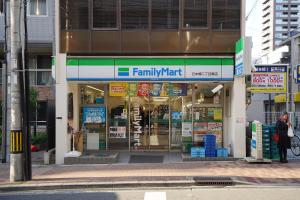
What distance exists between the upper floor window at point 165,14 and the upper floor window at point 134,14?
315mm

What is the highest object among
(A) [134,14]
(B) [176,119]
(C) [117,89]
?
(A) [134,14]

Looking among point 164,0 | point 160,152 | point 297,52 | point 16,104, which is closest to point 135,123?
point 160,152

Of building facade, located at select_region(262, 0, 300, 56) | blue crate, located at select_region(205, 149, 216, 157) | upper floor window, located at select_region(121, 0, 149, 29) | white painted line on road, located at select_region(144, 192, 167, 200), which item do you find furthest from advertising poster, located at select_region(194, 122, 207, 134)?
building facade, located at select_region(262, 0, 300, 56)

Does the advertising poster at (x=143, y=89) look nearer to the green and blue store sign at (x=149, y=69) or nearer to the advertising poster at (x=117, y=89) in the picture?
the advertising poster at (x=117, y=89)

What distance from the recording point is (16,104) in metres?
12.1

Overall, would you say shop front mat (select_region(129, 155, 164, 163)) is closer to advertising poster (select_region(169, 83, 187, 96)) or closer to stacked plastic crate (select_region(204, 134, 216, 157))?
stacked plastic crate (select_region(204, 134, 216, 157))

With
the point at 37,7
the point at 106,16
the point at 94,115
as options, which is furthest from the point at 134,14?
the point at 37,7

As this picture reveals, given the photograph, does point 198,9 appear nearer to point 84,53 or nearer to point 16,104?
point 84,53

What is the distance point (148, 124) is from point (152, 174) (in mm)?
5566

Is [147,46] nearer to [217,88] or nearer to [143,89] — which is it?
[143,89]

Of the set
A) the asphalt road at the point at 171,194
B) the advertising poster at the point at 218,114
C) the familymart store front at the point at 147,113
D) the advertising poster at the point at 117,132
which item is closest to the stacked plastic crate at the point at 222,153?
the familymart store front at the point at 147,113

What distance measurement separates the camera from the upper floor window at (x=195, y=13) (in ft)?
54.3

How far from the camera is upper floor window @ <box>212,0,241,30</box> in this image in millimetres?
16547

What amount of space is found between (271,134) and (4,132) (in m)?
10.0
